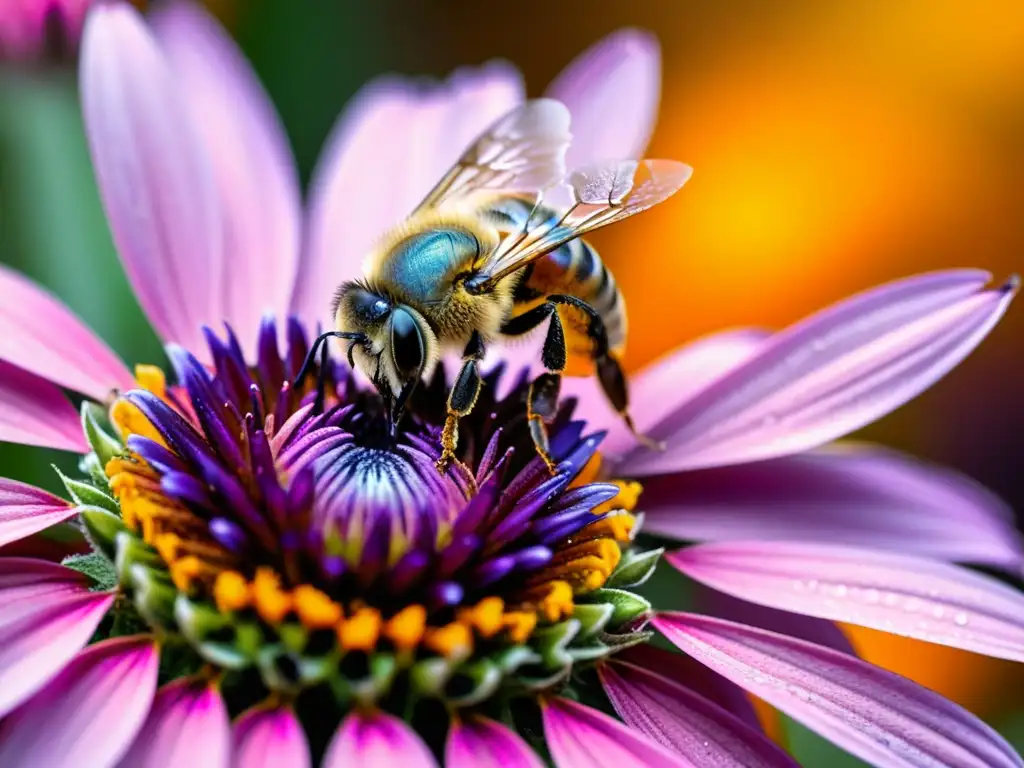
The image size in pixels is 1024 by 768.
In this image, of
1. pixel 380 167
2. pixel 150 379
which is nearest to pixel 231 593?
pixel 150 379

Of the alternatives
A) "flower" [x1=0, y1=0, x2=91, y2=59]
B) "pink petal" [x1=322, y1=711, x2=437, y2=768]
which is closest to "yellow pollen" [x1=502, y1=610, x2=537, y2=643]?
"pink petal" [x1=322, y1=711, x2=437, y2=768]

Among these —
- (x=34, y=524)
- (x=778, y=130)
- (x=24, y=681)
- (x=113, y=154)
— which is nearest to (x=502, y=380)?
(x=113, y=154)

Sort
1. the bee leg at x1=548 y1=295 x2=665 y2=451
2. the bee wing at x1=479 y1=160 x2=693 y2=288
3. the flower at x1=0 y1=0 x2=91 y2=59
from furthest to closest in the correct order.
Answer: the flower at x1=0 y1=0 x2=91 y2=59, the bee leg at x1=548 y1=295 x2=665 y2=451, the bee wing at x1=479 y1=160 x2=693 y2=288

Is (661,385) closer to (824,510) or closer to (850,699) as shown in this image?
(824,510)

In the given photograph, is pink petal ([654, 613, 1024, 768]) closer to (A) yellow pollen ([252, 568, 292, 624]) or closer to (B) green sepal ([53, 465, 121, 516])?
(A) yellow pollen ([252, 568, 292, 624])

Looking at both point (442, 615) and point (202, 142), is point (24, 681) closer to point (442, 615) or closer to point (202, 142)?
point (442, 615)

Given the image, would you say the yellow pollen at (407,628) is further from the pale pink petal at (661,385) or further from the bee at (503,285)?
the pale pink petal at (661,385)

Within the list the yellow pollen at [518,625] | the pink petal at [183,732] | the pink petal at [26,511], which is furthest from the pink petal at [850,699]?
the pink petal at [26,511]
